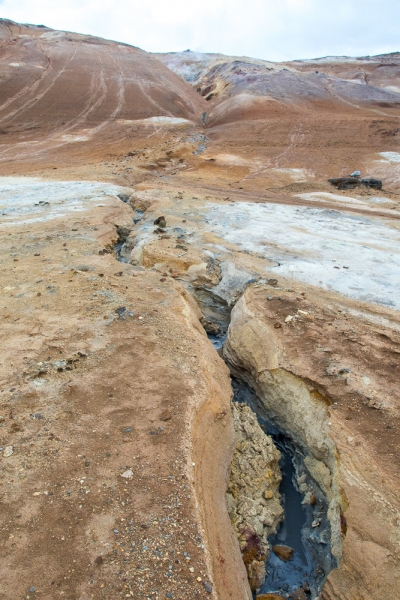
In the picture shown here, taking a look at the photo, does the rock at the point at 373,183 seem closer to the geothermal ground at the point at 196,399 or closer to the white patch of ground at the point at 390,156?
the white patch of ground at the point at 390,156

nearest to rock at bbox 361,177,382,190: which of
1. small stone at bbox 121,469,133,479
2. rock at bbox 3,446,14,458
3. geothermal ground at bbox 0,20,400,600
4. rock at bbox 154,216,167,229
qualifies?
geothermal ground at bbox 0,20,400,600

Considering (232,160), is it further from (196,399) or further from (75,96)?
(196,399)

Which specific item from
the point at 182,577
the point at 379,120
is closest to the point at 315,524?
the point at 182,577

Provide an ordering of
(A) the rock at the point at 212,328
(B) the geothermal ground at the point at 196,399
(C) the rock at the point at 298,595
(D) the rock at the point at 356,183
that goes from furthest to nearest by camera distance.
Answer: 1. (D) the rock at the point at 356,183
2. (A) the rock at the point at 212,328
3. (C) the rock at the point at 298,595
4. (B) the geothermal ground at the point at 196,399

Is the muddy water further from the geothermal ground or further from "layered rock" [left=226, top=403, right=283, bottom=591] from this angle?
"layered rock" [left=226, top=403, right=283, bottom=591]

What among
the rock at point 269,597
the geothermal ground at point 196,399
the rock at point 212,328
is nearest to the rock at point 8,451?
the geothermal ground at point 196,399

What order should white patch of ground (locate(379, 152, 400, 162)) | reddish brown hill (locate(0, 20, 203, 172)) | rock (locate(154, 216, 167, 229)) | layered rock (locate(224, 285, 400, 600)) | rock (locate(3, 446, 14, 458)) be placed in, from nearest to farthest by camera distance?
layered rock (locate(224, 285, 400, 600)) → rock (locate(3, 446, 14, 458)) → rock (locate(154, 216, 167, 229)) → white patch of ground (locate(379, 152, 400, 162)) → reddish brown hill (locate(0, 20, 203, 172))

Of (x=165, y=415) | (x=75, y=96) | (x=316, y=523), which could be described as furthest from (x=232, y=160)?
(x=316, y=523)
